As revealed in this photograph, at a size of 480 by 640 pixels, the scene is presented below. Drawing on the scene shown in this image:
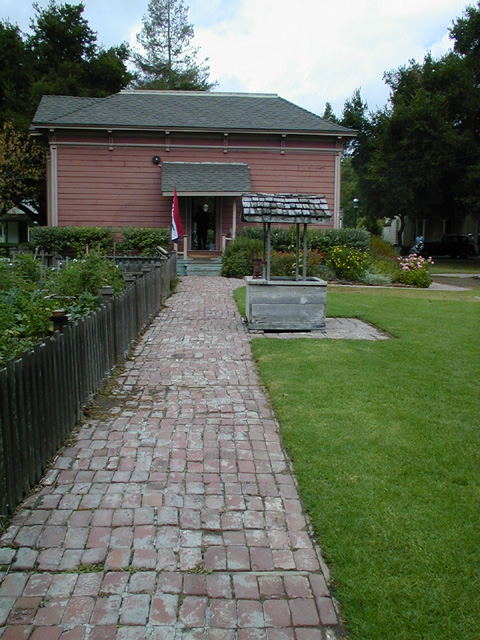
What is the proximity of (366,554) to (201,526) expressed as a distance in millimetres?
1045

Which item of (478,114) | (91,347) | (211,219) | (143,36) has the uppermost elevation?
(143,36)

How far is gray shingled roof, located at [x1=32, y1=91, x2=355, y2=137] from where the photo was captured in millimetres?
22953

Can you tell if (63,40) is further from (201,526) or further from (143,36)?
(201,526)

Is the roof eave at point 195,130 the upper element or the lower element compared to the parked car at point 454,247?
upper

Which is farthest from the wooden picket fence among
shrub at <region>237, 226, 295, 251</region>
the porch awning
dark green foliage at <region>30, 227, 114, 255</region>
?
the porch awning

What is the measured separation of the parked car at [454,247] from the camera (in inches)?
1676

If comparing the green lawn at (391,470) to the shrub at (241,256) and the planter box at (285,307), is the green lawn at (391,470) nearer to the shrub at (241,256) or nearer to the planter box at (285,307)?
the planter box at (285,307)

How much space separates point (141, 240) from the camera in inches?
845

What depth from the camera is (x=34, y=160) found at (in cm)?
3225

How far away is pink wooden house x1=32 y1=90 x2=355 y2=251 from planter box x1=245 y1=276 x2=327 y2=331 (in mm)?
12292

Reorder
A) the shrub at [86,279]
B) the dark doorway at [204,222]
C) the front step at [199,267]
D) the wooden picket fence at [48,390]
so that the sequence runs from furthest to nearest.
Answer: the dark doorway at [204,222]
the front step at [199,267]
the shrub at [86,279]
the wooden picket fence at [48,390]

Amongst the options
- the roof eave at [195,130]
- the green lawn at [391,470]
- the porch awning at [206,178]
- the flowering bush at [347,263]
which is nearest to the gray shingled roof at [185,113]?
the roof eave at [195,130]

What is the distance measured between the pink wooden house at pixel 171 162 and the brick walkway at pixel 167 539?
1774 centimetres

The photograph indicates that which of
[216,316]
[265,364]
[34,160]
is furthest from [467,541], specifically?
[34,160]
